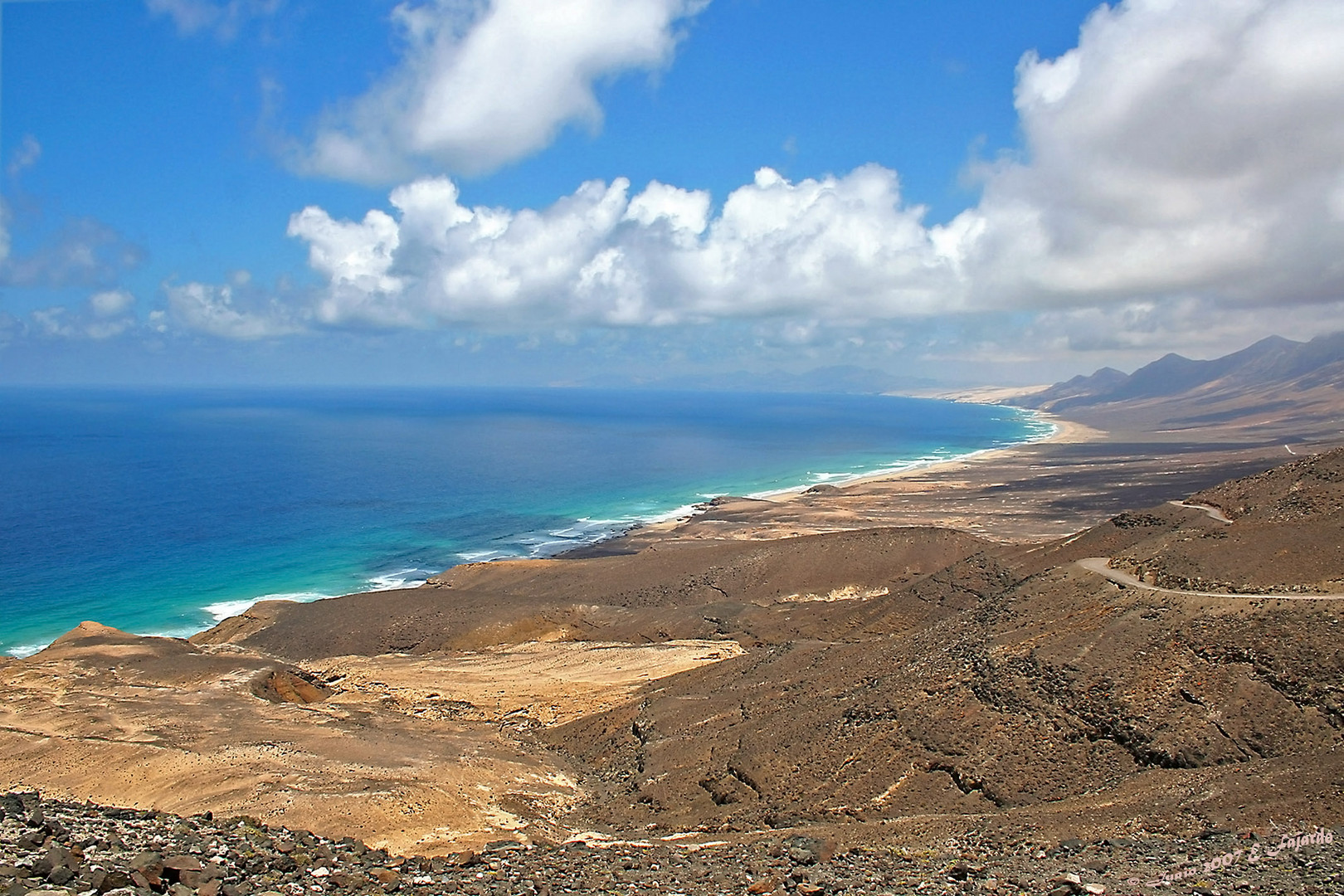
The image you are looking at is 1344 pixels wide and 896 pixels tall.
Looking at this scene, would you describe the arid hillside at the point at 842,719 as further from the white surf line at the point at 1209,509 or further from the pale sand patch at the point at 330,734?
the white surf line at the point at 1209,509


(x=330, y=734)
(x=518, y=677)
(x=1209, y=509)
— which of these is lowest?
(x=518, y=677)

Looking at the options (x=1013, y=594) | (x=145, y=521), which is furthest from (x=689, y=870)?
(x=145, y=521)

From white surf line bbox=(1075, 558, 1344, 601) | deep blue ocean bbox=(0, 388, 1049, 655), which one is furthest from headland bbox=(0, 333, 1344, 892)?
deep blue ocean bbox=(0, 388, 1049, 655)

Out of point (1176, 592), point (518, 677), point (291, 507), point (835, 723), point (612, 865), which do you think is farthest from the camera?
point (291, 507)

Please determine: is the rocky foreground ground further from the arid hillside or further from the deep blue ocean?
the deep blue ocean

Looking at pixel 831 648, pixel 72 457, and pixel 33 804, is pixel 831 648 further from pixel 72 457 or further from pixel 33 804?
pixel 72 457

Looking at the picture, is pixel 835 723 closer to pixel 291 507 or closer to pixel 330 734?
pixel 330 734

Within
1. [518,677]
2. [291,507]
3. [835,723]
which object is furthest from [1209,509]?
[291,507]

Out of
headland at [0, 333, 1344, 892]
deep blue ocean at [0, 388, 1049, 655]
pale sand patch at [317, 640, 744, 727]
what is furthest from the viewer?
deep blue ocean at [0, 388, 1049, 655]
